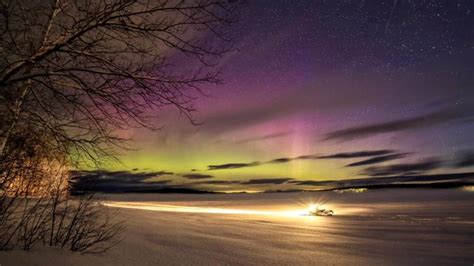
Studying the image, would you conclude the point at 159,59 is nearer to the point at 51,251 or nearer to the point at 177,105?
the point at 177,105

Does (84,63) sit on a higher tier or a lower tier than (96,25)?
lower

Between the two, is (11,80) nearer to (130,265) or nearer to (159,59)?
(159,59)

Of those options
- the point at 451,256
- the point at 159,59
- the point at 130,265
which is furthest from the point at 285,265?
the point at 451,256

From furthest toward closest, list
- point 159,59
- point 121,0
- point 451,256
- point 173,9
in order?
point 451,256 < point 159,59 < point 173,9 < point 121,0

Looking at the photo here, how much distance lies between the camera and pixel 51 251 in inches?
186

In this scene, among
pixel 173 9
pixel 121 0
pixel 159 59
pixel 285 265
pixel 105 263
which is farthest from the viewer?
pixel 285 265

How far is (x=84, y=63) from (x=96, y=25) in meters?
0.41

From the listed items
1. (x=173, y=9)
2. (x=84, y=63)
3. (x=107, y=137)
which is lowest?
(x=107, y=137)

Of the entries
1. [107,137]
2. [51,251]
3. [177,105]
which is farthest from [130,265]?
[177,105]

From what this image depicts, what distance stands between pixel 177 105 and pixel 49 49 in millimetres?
1179

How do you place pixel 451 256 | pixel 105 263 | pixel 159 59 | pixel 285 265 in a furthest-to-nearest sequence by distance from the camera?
pixel 451 256 → pixel 285 265 → pixel 105 263 → pixel 159 59

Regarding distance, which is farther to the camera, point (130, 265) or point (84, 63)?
point (130, 265)

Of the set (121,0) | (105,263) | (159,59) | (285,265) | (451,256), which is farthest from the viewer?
(451,256)

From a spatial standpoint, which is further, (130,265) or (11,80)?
(130,265)
